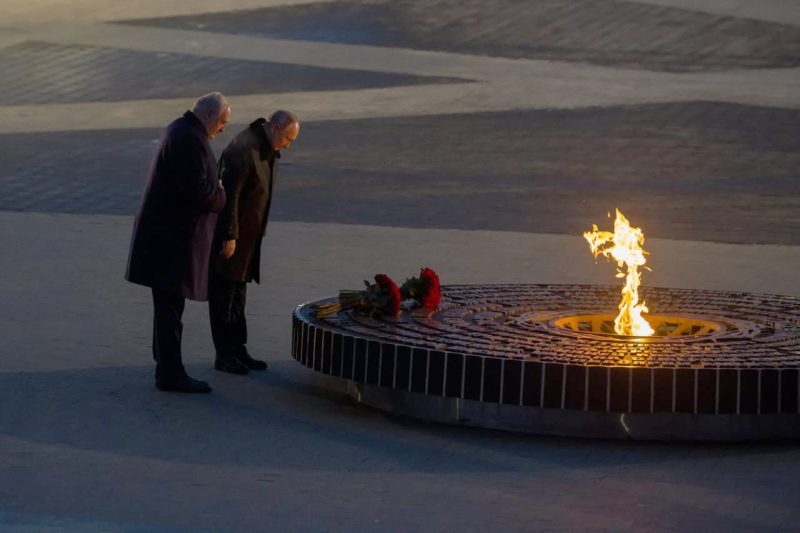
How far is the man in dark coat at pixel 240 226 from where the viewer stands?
821 cm

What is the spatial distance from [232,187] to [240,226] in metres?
0.23

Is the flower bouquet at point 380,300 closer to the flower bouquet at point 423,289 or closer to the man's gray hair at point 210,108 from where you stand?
the flower bouquet at point 423,289

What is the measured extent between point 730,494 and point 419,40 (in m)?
17.0

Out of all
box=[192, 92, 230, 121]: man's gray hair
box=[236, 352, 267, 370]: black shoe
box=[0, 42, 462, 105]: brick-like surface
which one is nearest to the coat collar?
box=[192, 92, 230, 121]: man's gray hair

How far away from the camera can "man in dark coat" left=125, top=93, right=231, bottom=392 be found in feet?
25.2

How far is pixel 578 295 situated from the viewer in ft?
29.7

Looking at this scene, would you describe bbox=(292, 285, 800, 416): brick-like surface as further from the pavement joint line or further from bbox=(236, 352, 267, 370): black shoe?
the pavement joint line

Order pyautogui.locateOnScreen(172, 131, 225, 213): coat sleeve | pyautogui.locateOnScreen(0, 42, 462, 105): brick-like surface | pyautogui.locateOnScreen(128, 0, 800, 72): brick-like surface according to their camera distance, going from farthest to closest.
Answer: pyautogui.locateOnScreen(128, 0, 800, 72): brick-like surface, pyautogui.locateOnScreen(0, 42, 462, 105): brick-like surface, pyautogui.locateOnScreen(172, 131, 225, 213): coat sleeve

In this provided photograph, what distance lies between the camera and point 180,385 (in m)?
7.85

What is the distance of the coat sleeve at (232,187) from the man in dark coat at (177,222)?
28 centimetres

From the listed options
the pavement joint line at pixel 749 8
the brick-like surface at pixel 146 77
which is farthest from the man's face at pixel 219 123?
the pavement joint line at pixel 749 8

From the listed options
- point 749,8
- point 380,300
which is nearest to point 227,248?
point 380,300

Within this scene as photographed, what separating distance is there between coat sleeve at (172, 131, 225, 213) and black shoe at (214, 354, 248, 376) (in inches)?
39.5

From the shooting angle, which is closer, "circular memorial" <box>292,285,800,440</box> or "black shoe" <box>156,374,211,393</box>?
"circular memorial" <box>292,285,800,440</box>
